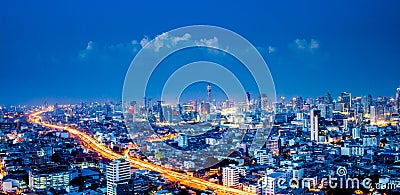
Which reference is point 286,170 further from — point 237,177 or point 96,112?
point 96,112

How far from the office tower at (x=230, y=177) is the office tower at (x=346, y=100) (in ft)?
33.1

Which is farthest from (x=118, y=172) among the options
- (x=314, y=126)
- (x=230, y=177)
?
(x=314, y=126)

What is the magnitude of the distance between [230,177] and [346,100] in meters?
10.6

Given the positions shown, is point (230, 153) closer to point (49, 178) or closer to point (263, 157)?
point (263, 157)

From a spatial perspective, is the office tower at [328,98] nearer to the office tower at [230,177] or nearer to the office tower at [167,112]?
the office tower at [167,112]

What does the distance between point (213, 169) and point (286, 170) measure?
A: 1131 millimetres

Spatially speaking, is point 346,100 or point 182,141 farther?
point 346,100

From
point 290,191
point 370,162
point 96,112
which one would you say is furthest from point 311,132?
point 96,112

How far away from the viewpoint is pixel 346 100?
598 inches

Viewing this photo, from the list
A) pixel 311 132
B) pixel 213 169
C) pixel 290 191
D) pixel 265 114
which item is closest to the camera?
pixel 290 191

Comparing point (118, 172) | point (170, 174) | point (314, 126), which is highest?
point (314, 126)

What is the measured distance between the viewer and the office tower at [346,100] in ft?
49.1

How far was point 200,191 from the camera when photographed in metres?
5.16

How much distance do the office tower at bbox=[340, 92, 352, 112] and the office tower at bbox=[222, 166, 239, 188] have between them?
10102mm
